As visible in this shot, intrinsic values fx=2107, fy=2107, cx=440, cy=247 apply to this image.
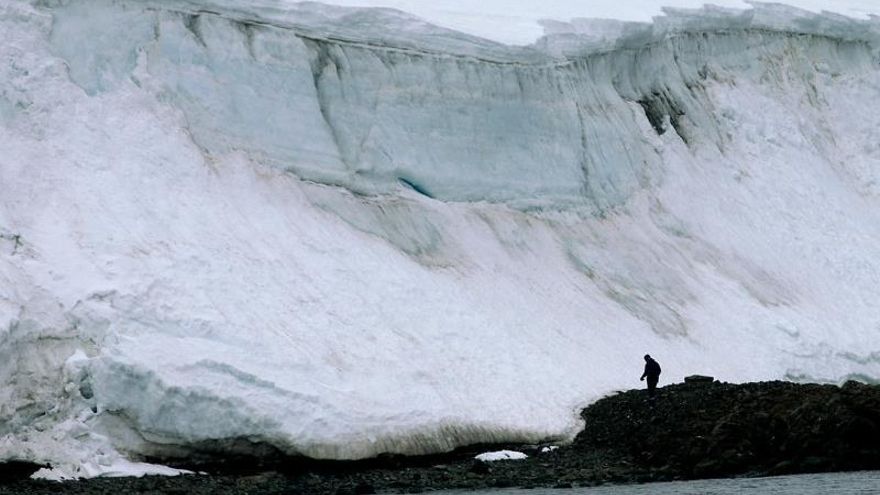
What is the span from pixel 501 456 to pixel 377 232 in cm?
511

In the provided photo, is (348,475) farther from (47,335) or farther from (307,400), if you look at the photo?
(47,335)

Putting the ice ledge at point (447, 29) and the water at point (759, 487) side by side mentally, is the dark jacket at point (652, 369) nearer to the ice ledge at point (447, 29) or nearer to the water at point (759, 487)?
the water at point (759, 487)

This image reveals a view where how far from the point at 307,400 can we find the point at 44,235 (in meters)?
4.11

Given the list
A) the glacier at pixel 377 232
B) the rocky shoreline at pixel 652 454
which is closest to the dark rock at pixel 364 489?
the rocky shoreline at pixel 652 454

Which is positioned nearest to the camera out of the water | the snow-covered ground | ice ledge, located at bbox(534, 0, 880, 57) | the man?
the water

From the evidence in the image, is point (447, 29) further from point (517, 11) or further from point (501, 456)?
point (501, 456)

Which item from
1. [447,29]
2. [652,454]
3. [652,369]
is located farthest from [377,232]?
[652,454]

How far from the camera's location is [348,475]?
26453mm

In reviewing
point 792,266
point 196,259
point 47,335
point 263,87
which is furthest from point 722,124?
point 47,335

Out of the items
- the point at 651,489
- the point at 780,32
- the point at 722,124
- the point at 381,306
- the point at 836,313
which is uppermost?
the point at 780,32

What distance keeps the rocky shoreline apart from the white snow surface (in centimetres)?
14

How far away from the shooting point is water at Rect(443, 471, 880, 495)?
25.3 meters

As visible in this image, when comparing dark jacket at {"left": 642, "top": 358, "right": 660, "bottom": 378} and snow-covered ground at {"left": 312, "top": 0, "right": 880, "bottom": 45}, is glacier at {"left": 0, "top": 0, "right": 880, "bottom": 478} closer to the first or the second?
snow-covered ground at {"left": 312, "top": 0, "right": 880, "bottom": 45}

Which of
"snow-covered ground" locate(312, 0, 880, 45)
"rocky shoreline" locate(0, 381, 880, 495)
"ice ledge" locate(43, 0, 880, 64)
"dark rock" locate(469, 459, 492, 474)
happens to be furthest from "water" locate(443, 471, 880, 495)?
"snow-covered ground" locate(312, 0, 880, 45)
